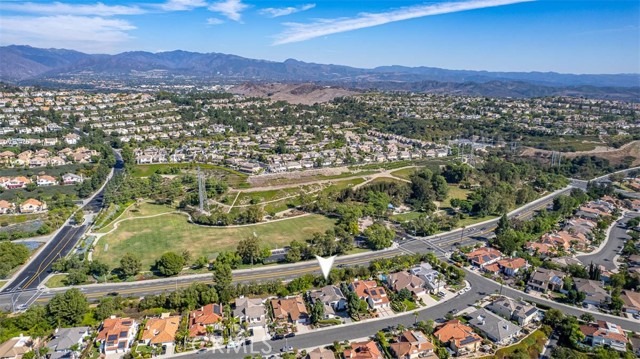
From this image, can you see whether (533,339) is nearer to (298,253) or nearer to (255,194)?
(298,253)

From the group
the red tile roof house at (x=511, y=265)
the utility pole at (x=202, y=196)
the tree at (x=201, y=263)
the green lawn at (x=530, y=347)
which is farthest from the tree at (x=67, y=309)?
the red tile roof house at (x=511, y=265)

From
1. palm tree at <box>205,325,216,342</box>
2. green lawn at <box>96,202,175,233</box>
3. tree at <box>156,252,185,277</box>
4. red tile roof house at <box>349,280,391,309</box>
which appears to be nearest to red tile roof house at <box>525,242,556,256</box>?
red tile roof house at <box>349,280,391,309</box>

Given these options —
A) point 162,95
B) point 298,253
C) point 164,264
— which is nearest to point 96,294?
point 164,264

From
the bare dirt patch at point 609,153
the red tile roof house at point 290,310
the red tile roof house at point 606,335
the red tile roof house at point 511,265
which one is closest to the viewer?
the red tile roof house at point 606,335

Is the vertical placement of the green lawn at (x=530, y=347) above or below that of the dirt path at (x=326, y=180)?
below

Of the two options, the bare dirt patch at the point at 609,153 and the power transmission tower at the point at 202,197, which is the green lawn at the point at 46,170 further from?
the bare dirt patch at the point at 609,153

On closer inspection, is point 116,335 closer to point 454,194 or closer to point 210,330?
point 210,330
